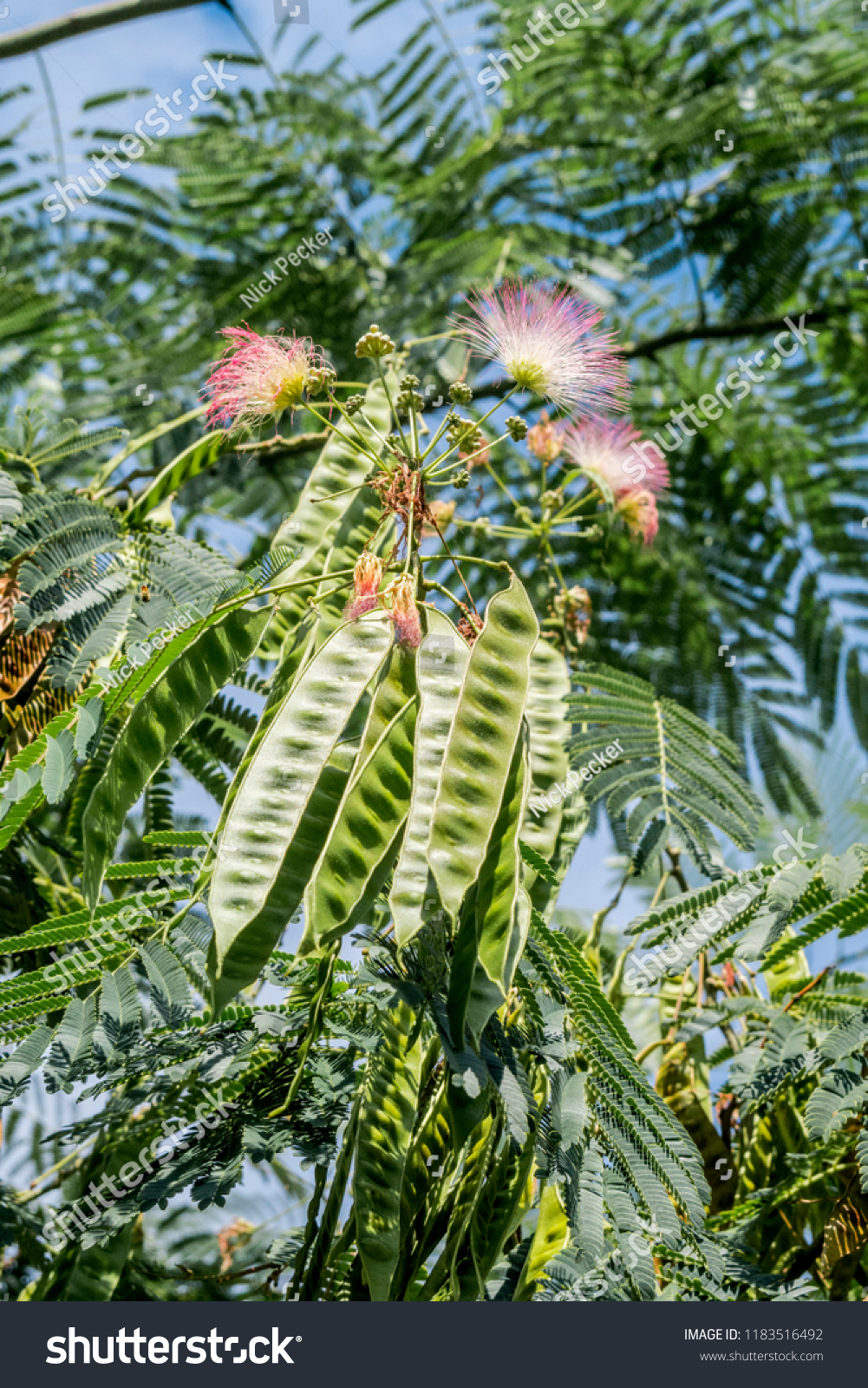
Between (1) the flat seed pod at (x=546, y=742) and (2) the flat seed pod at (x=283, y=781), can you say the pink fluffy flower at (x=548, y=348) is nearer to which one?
(1) the flat seed pod at (x=546, y=742)

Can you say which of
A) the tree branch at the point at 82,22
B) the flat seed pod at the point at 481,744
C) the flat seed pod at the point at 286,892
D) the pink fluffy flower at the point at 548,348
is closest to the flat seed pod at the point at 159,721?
the flat seed pod at the point at 286,892

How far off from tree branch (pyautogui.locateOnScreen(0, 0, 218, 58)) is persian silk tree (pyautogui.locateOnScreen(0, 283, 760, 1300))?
4.35ft

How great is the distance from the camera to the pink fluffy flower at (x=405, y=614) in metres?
1.73

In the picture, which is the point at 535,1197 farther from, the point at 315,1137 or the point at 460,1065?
the point at 460,1065

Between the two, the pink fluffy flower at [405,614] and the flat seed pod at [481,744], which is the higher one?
the pink fluffy flower at [405,614]

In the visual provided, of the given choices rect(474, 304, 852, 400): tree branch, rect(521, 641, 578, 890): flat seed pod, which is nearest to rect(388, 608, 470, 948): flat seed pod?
rect(521, 641, 578, 890): flat seed pod

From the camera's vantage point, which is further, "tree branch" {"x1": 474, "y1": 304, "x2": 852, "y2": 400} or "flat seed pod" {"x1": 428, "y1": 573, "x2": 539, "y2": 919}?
"tree branch" {"x1": 474, "y1": 304, "x2": 852, "y2": 400}

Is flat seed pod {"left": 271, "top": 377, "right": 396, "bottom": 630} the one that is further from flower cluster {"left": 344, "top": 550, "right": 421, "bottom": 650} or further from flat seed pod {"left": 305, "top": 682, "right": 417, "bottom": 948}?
Result: flat seed pod {"left": 305, "top": 682, "right": 417, "bottom": 948}

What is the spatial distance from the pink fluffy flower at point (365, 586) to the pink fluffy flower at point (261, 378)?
0.41 meters

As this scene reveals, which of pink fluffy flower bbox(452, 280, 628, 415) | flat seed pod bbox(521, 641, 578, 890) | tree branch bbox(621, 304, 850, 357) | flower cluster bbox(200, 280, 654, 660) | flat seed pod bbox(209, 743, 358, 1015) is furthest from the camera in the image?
tree branch bbox(621, 304, 850, 357)

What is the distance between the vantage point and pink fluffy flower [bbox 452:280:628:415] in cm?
215

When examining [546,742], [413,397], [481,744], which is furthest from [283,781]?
[546,742]

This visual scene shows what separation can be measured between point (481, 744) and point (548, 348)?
88 cm

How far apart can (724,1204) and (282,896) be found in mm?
1675
